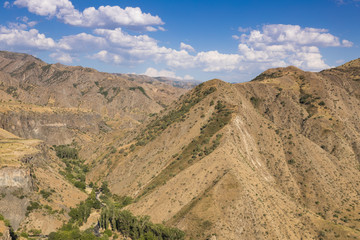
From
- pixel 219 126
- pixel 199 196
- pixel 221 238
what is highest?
pixel 219 126

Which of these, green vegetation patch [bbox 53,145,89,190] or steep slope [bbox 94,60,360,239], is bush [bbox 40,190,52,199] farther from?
steep slope [bbox 94,60,360,239]

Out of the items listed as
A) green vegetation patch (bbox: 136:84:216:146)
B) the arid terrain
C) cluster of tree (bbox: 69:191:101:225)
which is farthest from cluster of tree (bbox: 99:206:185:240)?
green vegetation patch (bbox: 136:84:216:146)

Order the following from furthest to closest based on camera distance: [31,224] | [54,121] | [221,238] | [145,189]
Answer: [54,121], [145,189], [31,224], [221,238]

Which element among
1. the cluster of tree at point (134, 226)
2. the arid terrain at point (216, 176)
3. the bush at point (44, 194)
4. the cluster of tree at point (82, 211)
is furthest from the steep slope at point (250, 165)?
the bush at point (44, 194)

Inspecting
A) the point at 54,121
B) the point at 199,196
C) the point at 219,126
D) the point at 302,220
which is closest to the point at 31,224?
the point at 199,196

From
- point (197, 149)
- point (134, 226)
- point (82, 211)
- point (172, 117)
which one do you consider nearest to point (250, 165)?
point (197, 149)

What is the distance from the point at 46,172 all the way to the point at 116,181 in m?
21.7

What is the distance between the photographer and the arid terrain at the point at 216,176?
2159 inches

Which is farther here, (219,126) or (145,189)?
(219,126)

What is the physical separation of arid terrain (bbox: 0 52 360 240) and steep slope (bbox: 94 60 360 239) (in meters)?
0.30

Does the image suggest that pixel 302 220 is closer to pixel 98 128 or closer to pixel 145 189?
pixel 145 189

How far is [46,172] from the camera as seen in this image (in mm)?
81938

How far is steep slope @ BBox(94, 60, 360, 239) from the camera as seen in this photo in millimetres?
54281

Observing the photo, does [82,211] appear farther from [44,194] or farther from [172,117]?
[172,117]
